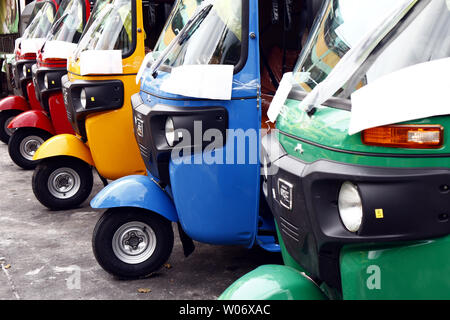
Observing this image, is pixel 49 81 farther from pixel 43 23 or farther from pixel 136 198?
pixel 136 198

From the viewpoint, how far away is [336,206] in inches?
93.4

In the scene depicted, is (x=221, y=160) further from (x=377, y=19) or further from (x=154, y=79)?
(x=377, y=19)

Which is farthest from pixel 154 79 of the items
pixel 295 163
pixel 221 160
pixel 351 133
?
pixel 351 133

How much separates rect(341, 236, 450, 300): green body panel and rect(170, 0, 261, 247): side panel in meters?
1.64

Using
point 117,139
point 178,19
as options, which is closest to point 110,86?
point 117,139

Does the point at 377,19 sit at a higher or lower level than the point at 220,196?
higher

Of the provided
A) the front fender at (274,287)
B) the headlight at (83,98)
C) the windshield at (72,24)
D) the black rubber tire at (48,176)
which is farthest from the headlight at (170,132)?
the windshield at (72,24)

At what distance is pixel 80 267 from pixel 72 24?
361 cm

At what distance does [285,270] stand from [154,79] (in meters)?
2.11

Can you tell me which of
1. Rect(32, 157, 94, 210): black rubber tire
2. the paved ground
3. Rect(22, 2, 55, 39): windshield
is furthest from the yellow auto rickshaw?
Rect(22, 2, 55, 39): windshield

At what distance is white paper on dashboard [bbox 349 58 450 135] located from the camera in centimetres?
213

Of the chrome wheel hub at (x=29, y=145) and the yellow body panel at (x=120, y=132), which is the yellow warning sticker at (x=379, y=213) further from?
the chrome wheel hub at (x=29, y=145)
